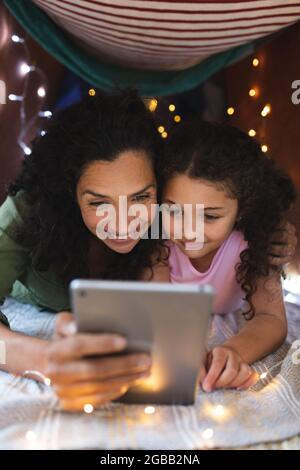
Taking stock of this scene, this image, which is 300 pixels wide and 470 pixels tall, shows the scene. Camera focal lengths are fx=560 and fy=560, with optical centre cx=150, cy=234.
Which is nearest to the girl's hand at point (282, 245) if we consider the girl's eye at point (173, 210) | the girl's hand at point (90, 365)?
the girl's eye at point (173, 210)

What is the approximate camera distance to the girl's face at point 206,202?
3.31 ft

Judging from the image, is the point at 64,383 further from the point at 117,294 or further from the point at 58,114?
the point at 58,114

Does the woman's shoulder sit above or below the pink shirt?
above

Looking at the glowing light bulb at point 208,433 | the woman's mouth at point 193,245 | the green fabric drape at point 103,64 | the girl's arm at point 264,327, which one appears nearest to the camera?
the glowing light bulb at point 208,433

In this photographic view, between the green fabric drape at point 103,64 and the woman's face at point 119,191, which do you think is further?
the green fabric drape at point 103,64

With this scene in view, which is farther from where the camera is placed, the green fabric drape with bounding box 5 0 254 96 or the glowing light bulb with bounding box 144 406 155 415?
the green fabric drape with bounding box 5 0 254 96

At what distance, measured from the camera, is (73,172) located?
40.1 inches

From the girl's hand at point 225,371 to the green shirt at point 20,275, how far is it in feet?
1.30

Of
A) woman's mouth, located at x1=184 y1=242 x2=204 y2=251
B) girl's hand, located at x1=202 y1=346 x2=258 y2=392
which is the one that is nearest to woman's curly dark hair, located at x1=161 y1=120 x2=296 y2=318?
woman's mouth, located at x1=184 y1=242 x2=204 y2=251

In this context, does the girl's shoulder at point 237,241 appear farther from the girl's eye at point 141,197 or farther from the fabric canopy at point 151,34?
the fabric canopy at point 151,34

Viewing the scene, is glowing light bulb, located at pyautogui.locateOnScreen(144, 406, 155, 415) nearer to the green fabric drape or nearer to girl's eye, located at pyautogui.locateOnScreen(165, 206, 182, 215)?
girl's eye, located at pyautogui.locateOnScreen(165, 206, 182, 215)

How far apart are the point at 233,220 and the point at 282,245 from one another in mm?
127

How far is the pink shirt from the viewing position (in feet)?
3.81
